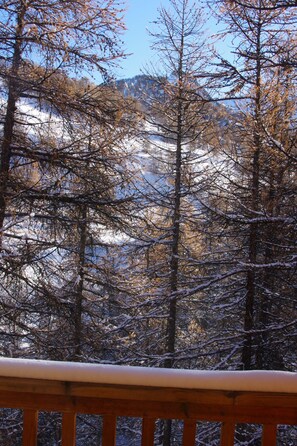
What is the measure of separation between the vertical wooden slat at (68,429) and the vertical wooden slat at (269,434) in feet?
2.38

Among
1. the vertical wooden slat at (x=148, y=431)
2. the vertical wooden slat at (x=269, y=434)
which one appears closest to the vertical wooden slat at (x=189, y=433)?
the vertical wooden slat at (x=148, y=431)

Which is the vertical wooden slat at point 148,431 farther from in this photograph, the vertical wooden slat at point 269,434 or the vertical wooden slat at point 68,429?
the vertical wooden slat at point 269,434

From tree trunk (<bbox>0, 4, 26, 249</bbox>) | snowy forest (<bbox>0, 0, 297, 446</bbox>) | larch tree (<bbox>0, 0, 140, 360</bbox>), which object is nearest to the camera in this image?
tree trunk (<bbox>0, 4, 26, 249</bbox>)

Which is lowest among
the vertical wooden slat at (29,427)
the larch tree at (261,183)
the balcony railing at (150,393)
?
the vertical wooden slat at (29,427)

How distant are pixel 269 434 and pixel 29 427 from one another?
92 cm

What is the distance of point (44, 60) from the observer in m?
5.96

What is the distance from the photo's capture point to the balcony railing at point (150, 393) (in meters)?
1.57

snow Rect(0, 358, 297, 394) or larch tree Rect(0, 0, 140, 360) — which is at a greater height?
larch tree Rect(0, 0, 140, 360)

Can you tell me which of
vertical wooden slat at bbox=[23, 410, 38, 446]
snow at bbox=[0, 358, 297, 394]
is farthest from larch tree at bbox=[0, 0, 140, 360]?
snow at bbox=[0, 358, 297, 394]

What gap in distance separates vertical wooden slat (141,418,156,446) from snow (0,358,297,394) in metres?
0.17

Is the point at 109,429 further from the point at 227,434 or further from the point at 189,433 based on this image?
the point at 227,434

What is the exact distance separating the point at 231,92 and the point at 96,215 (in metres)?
2.89

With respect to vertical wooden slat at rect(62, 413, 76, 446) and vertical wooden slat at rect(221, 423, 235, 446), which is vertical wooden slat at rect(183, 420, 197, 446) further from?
vertical wooden slat at rect(62, 413, 76, 446)

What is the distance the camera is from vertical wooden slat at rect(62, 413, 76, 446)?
1636 mm
